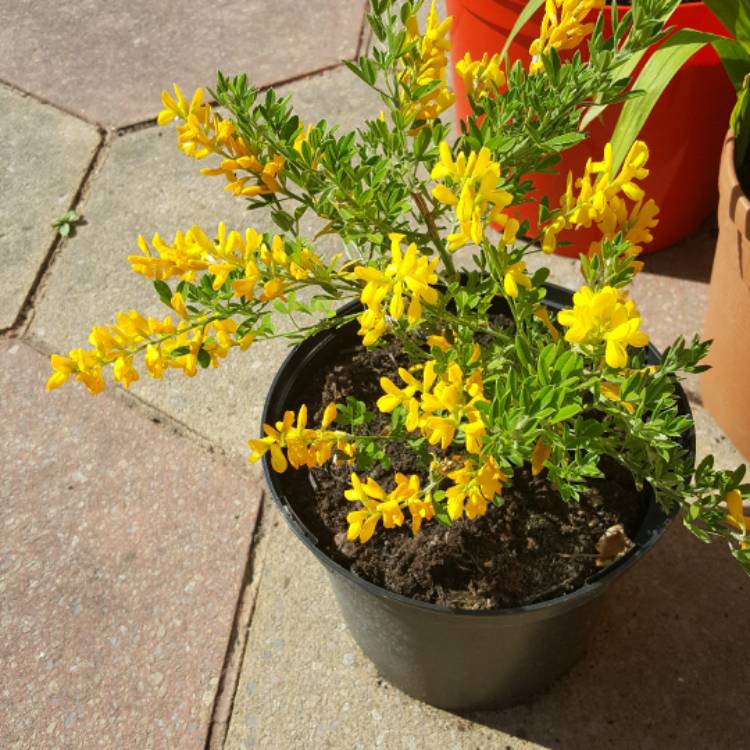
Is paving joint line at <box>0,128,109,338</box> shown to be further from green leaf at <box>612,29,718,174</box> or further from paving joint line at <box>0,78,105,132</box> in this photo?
green leaf at <box>612,29,718,174</box>

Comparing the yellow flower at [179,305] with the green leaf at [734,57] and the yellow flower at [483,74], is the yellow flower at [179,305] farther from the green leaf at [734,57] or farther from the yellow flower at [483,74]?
the green leaf at [734,57]

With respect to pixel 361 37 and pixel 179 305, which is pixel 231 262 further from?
pixel 361 37

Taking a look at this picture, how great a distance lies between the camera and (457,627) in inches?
50.0

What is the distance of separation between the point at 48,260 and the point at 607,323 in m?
1.94

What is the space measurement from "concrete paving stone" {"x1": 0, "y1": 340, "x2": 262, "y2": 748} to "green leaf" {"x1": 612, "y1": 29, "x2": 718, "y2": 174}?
1042mm

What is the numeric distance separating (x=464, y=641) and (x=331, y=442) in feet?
1.36

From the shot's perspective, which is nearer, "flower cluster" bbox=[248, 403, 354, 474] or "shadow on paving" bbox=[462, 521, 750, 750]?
"flower cluster" bbox=[248, 403, 354, 474]

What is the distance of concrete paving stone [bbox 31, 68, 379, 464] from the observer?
2084 millimetres

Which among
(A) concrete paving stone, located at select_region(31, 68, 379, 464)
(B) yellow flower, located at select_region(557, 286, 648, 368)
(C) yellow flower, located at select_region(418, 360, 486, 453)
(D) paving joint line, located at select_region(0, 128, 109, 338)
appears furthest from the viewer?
(D) paving joint line, located at select_region(0, 128, 109, 338)

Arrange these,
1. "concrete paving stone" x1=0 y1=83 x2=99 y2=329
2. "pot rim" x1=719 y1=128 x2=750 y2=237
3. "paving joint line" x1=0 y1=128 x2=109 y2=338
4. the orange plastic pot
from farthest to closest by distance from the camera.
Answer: "concrete paving stone" x1=0 y1=83 x2=99 y2=329 < "paving joint line" x1=0 y1=128 x2=109 y2=338 < the orange plastic pot < "pot rim" x1=719 y1=128 x2=750 y2=237

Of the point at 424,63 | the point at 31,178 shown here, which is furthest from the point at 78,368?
the point at 31,178

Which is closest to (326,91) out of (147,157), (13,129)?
(147,157)

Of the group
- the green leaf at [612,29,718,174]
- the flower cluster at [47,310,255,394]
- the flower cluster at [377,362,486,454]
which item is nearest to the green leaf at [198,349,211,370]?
the flower cluster at [47,310,255,394]

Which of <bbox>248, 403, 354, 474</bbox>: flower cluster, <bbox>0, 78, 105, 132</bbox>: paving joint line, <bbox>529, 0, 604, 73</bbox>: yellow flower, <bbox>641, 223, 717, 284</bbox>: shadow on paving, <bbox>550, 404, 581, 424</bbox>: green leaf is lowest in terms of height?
<bbox>0, 78, 105, 132</bbox>: paving joint line
